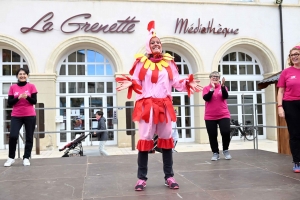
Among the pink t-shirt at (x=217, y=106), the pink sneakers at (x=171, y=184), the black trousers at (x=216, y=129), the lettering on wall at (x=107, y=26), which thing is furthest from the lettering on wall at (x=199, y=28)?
the pink sneakers at (x=171, y=184)

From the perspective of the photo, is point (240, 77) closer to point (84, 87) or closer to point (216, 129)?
point (84, 87)

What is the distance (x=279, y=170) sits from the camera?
4.57 meters

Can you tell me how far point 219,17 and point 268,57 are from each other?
2.84 metres

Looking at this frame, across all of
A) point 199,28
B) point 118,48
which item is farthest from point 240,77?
point 118,48

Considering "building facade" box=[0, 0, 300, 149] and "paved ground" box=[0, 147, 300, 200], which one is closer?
"paved ground" box=[0, 147, 300, 200]

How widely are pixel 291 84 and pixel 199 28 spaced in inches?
400

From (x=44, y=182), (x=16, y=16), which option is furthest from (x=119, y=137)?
(x=44, y=182)

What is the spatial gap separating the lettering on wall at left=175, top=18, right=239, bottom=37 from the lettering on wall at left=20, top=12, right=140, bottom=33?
190 centimetres

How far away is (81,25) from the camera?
13.2 meters

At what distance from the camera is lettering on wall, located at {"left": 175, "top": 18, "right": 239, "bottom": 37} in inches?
548

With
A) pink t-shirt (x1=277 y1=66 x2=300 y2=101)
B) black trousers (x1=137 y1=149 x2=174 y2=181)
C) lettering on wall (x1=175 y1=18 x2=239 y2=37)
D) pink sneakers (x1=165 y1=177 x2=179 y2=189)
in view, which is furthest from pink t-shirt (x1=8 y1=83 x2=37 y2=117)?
lettering on wall (x1=175 y1=18 x2=239 y2=37)

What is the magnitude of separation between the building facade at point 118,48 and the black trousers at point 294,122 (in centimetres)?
907

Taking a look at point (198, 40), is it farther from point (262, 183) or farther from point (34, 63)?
point (262, 183)

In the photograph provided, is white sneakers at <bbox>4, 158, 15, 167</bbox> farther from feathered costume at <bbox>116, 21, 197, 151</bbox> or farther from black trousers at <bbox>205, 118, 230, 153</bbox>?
black trousers at <bbox>205, 118, 230, 153</bbox>
